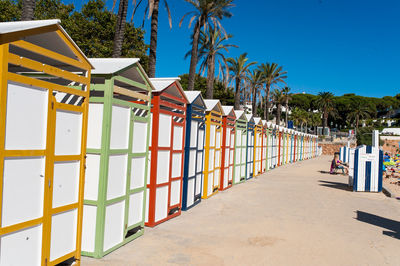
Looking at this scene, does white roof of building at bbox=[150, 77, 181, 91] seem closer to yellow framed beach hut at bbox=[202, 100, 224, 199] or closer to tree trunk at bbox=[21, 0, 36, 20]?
Answer: yellow framed beach hut at bbox=[202, 100, 224, 199]

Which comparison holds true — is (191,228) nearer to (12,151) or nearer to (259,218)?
(259,218)

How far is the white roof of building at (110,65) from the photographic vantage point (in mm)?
5077

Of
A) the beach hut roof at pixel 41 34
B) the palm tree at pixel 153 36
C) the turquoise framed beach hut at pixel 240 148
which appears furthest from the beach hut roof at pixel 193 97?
the palm tree at pixel 153 36

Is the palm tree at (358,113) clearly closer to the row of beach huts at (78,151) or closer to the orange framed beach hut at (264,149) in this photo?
the orange framed beach hut at (264,149)

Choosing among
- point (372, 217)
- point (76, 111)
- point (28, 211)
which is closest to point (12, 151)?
point (28, 211)

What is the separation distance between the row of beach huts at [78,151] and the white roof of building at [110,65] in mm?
17

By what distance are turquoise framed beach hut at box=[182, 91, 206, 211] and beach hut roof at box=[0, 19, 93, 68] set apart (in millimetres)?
4484

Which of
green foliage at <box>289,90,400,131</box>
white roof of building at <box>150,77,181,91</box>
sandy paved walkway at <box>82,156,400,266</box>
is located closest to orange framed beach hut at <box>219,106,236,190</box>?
sandy paved walkway at <box>82,156,400,266</box>

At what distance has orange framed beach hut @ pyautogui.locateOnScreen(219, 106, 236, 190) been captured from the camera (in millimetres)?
12391

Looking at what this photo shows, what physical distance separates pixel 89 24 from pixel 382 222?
22158 millimetres

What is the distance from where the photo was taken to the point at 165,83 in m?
7.25

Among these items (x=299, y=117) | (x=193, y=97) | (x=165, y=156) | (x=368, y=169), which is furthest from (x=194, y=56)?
(x=299, y=117)

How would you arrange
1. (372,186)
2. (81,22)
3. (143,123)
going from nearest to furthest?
(143,123)
(372,186)
(81,22)

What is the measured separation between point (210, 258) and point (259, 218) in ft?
10.5
